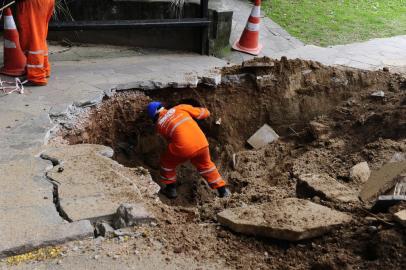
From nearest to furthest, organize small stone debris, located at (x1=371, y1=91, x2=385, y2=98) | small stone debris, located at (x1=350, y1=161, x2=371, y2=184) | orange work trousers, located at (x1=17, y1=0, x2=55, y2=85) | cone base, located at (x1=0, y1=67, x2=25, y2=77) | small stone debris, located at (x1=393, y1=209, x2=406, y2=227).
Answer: small stone debris, located at (x1=393, y1=209, x2=406, y2=227)
small stone debris, located at (x1=350, y1=161, x2=371, y2=184)
orange work trousers, located at (x1=17, y1=0, x2=55, y2=85)
cone base, located at (x1=0, y1=67, x2=25, y2=77)
small stone debris, located at (x1=371, y1=91, x2=385, y2=98)

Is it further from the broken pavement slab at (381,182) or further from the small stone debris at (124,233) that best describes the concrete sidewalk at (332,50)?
the small stone debris at (124,233)

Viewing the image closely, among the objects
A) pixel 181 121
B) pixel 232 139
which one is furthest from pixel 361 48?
pixel 181 121

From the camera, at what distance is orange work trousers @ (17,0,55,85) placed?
5723 millimetres

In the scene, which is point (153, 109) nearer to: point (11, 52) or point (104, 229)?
point (11, 52)

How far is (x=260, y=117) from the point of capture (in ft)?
22.1

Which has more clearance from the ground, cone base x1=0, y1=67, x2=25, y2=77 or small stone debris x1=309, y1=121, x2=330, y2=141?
cone base x1=0, y1=67, x2=25, y2=77

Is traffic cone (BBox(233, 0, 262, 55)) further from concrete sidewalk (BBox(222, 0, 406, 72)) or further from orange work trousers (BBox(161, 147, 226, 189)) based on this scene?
orange work trousers (BBox(161, 147, 226, 189))

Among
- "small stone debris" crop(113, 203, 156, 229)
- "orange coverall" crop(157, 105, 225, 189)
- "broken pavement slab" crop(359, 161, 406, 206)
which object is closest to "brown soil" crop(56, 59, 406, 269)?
"small stone debris" crop(113, 203, 156, 229)

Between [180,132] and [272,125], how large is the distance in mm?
1863

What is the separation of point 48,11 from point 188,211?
3.41 meters

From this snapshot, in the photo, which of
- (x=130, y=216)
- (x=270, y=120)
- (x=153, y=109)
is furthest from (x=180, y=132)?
(x=130, y=216)

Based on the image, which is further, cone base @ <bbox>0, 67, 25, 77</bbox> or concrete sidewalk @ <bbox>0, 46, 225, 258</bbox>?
cone base @ <bbox>0, 67, 25, 77</bbox>

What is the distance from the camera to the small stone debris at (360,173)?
4.53 meters

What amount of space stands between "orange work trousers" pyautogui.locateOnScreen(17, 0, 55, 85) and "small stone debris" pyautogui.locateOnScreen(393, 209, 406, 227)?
14.5ft
